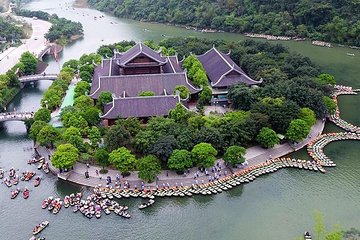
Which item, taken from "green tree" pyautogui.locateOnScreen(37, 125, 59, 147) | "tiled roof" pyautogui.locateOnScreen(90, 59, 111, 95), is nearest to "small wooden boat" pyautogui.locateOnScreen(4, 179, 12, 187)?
"green tree" pyautogui.locateOnScreen(37, 125, 59, 147)

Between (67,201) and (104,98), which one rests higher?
(104,98)

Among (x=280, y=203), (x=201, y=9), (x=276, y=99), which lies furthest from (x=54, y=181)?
(x=201, y=9)

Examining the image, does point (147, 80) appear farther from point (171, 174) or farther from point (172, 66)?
point (171, 174)

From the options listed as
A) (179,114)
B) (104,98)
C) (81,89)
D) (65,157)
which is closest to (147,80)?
(104,98)

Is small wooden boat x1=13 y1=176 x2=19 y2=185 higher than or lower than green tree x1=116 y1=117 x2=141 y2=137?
lower

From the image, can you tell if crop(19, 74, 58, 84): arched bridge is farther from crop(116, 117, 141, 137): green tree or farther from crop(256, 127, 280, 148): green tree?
crop(256, 127, 280, 148): green tree
